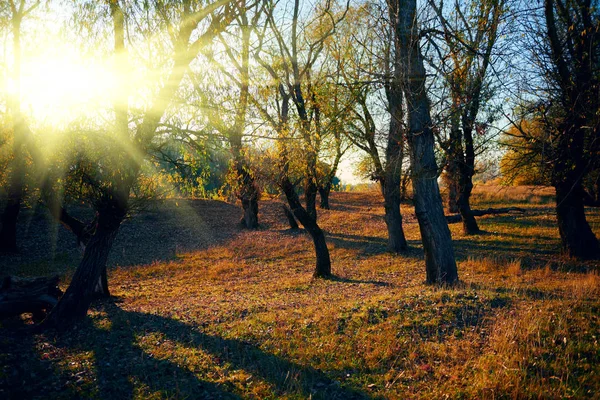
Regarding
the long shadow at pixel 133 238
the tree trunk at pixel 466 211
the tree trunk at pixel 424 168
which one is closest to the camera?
the tree trunk at pixel 424 168

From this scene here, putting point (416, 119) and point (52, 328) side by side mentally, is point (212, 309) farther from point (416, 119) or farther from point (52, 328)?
point (416, 119)

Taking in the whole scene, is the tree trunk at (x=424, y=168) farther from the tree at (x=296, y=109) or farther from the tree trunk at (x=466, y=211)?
the tree trunk at (x=466, y=211)

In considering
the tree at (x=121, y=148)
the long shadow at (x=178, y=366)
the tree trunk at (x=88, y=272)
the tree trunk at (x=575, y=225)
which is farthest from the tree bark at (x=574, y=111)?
the tree trunk at (x=88, y=272)

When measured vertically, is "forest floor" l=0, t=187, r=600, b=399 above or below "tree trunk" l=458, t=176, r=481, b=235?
below

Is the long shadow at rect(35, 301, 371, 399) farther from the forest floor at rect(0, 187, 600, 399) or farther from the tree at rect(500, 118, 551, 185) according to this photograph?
the tree at rect(500, 118, 551, 185)

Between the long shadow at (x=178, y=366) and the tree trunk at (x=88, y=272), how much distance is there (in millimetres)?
701

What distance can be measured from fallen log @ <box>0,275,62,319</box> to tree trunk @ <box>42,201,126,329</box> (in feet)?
2.52

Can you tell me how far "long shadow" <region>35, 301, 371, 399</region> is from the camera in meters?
5.41

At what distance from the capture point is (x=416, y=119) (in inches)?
408

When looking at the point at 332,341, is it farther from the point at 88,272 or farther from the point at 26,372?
the point at 88,272

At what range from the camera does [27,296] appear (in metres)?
8.88

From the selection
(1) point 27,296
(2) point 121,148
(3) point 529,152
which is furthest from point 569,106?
(1) point 27,296

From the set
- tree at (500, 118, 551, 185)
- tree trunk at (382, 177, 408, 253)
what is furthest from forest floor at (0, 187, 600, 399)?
tree trunk at (382, 177, 408, 253)

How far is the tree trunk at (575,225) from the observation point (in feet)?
44.3
